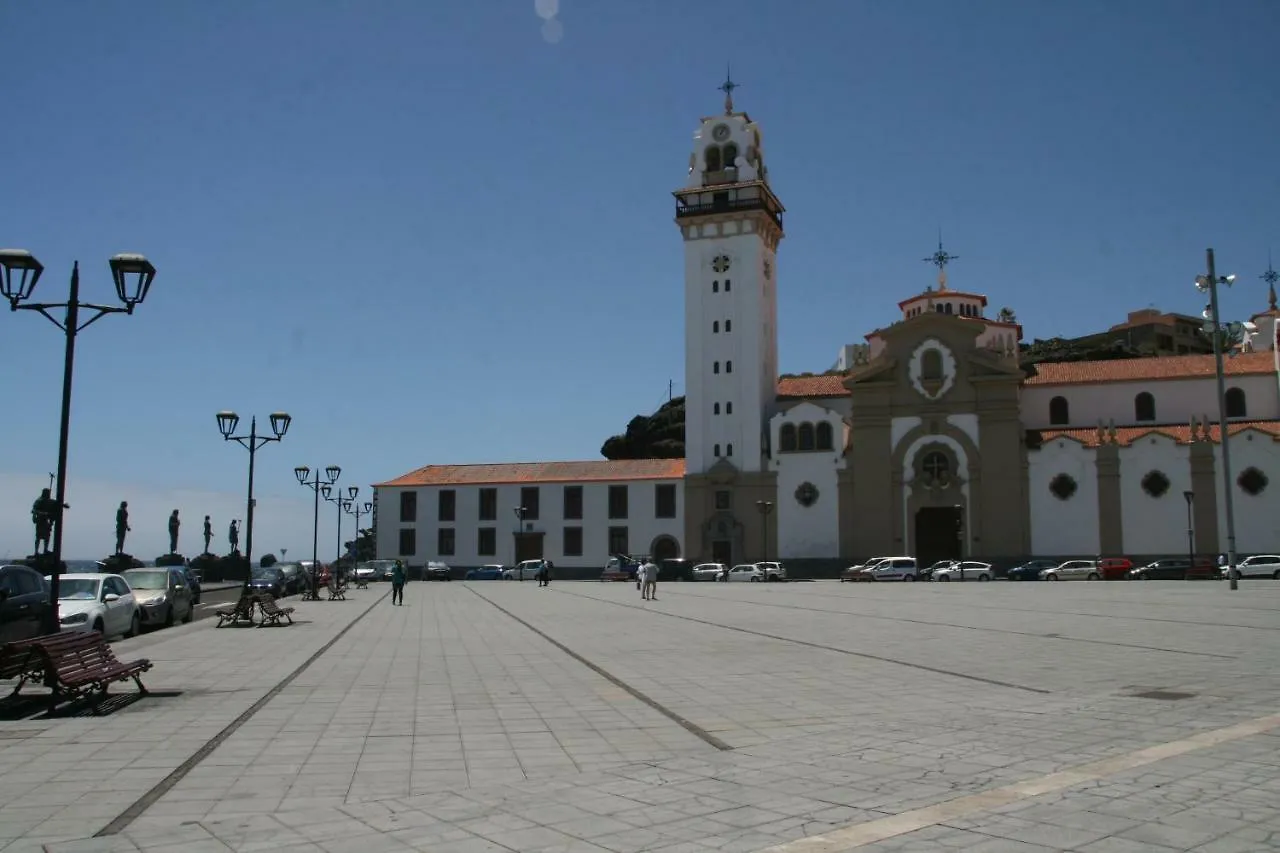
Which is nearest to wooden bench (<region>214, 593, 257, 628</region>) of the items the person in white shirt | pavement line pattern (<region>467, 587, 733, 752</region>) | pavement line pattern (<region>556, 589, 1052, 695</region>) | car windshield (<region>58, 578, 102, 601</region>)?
car windshield (<region>58, 578, 102, 601</region>)

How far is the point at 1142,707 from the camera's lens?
30.8ft

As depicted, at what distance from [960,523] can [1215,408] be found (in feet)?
51.1

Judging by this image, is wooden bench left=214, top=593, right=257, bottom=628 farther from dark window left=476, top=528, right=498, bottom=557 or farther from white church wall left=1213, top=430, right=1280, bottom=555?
white church wall left=1213, top=430, right=1280, bottom=555

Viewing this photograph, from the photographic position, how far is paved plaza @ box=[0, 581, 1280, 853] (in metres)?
5.59

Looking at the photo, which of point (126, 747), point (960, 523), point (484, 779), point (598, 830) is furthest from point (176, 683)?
point (960, 523)

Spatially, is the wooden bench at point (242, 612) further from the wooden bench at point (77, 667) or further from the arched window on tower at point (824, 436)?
the arched window on tower at point (824, 436)

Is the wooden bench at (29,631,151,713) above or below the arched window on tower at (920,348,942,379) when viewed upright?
below

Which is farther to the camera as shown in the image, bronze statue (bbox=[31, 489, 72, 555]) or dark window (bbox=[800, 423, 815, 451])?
dark window (bbox=[800, 423, 815, 451])

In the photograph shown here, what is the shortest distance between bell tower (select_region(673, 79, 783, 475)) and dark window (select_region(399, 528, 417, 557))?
69.3 ft

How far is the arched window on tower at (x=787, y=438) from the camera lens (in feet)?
197

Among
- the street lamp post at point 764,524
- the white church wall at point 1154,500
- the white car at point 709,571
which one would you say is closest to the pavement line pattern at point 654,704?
the white car at point 709,571

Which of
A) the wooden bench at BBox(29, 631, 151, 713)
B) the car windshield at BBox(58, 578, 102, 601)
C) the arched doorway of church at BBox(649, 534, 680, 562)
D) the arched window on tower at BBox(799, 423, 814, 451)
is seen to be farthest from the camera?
the arched doorway of church at BBox(649, 534, 680, 562)

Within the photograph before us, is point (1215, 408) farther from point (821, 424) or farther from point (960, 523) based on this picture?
point (821, 424)

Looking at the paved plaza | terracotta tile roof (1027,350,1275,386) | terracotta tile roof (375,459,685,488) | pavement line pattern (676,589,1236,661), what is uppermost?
terracotta tile roof (1027,350,1275,386)
